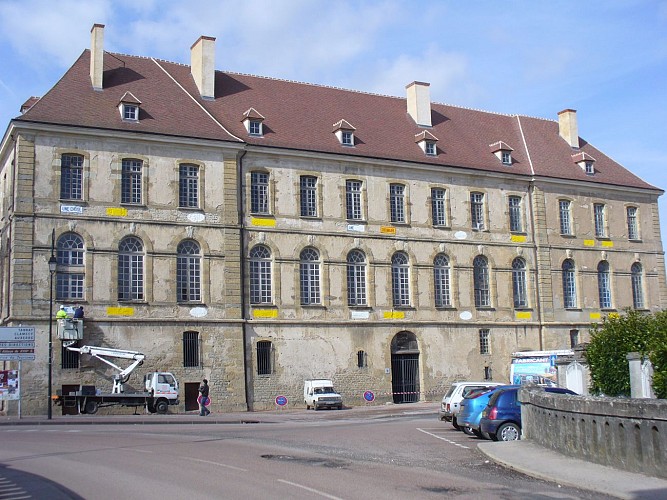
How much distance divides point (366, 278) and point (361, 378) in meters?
5.14

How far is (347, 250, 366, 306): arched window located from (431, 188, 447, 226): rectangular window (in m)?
5.20

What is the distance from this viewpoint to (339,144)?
45312mm

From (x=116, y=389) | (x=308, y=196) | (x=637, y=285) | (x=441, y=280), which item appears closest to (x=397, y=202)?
(x=441, y=280)

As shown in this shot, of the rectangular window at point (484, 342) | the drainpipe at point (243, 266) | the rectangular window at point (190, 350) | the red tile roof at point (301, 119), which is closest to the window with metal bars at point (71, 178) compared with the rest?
the red tile roof at point (301, 119)

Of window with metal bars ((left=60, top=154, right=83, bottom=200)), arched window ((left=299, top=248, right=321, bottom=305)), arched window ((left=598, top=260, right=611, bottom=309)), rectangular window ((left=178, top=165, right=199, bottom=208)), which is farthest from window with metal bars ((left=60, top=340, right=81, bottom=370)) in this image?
arched window ((left=598, top=260, right=611, bottom=309))

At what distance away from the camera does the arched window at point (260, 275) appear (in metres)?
41.6

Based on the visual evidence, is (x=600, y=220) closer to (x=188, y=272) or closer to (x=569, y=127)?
(x=569, y=127)

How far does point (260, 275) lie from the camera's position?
41.9 meters

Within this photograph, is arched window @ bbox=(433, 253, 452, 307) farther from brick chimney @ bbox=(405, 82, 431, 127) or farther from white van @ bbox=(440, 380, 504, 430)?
white van @ bbox=(440, 380, 504, 430)

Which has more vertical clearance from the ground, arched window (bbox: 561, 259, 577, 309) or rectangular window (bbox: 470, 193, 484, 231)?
rectangular window (bbox: 470, 193, 484, 231)

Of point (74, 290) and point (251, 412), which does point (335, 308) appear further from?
point (74, 290)

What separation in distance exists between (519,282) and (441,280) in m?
5.55

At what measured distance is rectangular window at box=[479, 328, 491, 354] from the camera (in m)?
47.5

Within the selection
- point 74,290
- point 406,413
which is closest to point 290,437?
point 406,413
